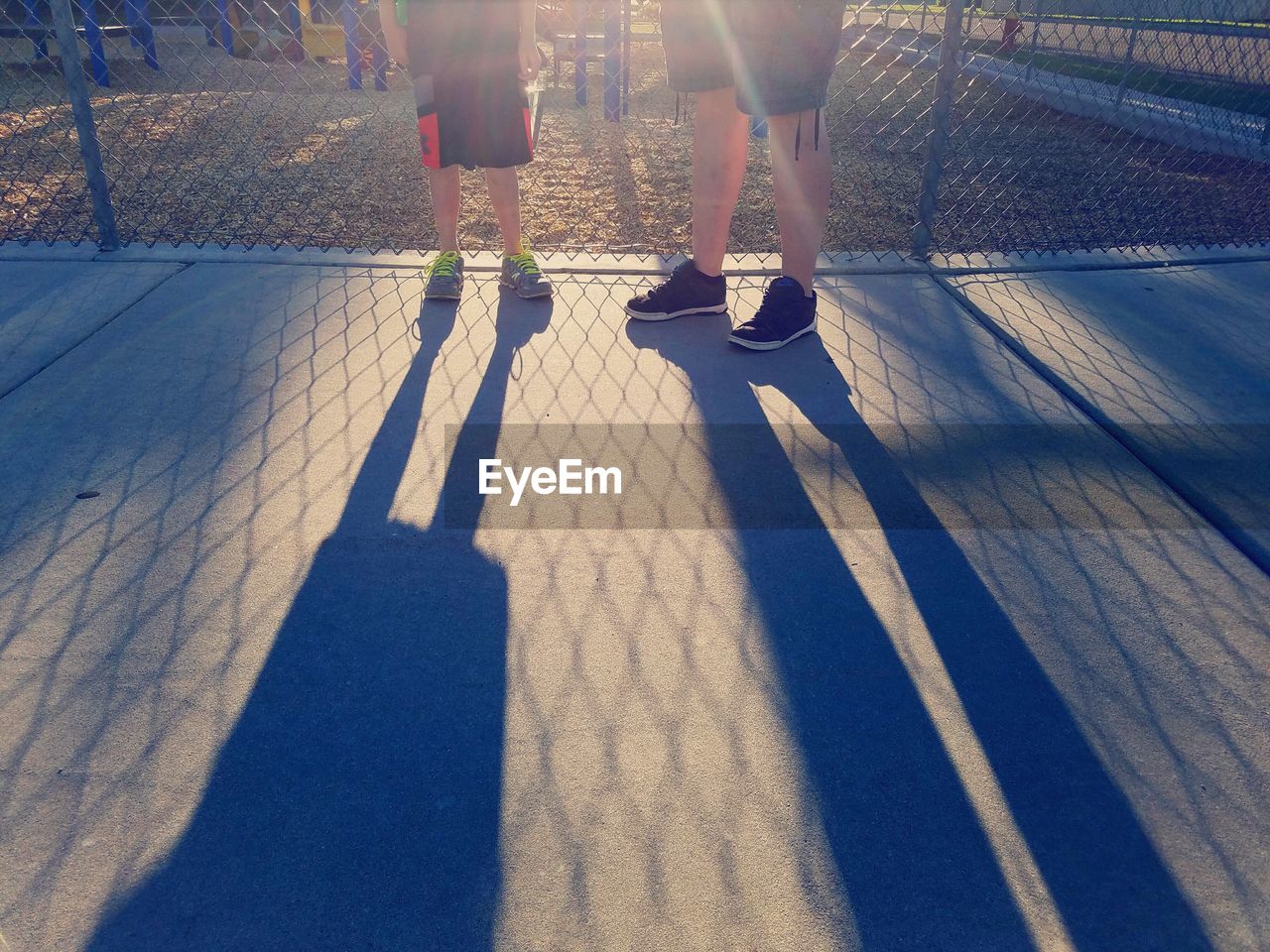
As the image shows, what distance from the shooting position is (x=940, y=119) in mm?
4156

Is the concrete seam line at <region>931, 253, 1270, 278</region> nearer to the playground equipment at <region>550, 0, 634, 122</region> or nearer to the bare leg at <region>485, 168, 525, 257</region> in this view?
the bare leg at <region>485, 168, 525, 257</region>

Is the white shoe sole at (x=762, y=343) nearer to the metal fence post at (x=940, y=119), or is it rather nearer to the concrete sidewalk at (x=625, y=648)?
the concrete sidewalk at (x=625, y=648)

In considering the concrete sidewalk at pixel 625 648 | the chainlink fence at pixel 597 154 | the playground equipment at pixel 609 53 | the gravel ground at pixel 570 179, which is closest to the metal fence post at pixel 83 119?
the chainlink fence at pixel 597 154

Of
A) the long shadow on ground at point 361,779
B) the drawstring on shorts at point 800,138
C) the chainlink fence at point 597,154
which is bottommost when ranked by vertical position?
the chainlink fence at point 597,154

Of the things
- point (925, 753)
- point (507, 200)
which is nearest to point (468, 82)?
point (507, 200)

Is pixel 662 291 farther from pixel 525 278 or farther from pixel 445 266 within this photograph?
pixel 445 266

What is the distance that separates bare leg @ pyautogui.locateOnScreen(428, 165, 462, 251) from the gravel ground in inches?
19.2

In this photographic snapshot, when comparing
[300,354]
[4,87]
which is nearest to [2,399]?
[300,354]

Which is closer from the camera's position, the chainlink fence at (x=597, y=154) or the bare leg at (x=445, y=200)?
the bare leg at (x=445, y=200)

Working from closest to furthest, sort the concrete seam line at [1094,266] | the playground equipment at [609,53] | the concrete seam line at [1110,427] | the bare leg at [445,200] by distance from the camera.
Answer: the concrete seam line at [1110,427] → the bare leg at [445,200] → the concrete seam line at [1094,266] → the playground equipment at [609,53]

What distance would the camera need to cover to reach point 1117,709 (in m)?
1.96

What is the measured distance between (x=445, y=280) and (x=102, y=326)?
114 cm

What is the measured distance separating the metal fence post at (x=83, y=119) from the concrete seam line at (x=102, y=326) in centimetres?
39

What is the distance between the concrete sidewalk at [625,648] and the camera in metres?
1.58
